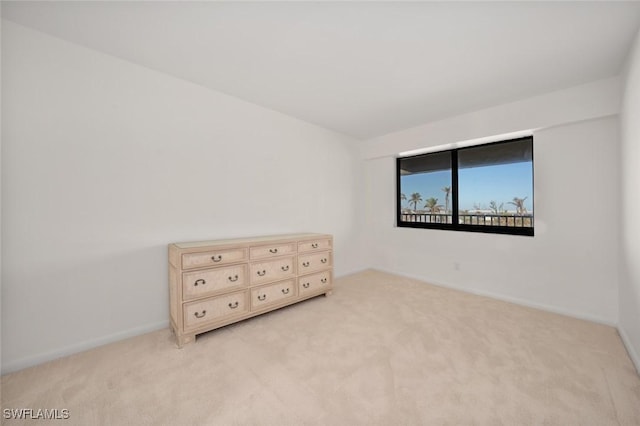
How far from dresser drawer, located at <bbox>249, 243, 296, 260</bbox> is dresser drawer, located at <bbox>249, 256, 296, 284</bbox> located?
0.06m

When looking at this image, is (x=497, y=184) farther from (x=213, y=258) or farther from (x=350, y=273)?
(x=213, y=258)

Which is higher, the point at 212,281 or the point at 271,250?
the point at 271,250

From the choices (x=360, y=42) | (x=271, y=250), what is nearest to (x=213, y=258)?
(x=271, y=250)

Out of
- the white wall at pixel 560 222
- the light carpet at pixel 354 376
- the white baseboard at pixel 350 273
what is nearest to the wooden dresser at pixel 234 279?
the light carpet at pixel 354 376

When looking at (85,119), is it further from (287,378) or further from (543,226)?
(543,226)

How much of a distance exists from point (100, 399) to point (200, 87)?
8.70ft

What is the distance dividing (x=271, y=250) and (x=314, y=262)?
0.67 meters

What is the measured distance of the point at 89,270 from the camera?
195 centimetres

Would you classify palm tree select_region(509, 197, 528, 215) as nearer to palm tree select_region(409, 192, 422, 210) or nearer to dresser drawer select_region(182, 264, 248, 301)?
palm tree select_region(409, 192, 422, 210)

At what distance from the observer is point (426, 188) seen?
3.99 m

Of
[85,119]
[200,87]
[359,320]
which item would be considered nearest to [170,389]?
[359,320]

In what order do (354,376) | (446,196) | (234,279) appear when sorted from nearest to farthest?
1. (354,376)
2. (234,279)
3. (446,196)

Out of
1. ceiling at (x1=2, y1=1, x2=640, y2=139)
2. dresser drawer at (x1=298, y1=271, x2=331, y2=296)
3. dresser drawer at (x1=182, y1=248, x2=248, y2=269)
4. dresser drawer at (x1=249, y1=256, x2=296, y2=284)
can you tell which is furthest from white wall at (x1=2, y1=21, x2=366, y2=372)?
dresser drawer at (x1=298, y1=271, x2=331, y2=296)

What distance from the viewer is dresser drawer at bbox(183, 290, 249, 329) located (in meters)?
2.03
